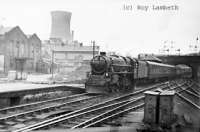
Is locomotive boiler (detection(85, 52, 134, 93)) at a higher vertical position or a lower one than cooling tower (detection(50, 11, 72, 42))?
lower

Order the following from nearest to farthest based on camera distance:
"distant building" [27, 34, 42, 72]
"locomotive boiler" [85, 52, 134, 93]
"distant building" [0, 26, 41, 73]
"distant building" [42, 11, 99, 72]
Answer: "locomotive boiler" [85, 52, 134, 93] < "distant building" [0, 26, 41, 73] < "distant building" [27, 34, 42, 72] < "distant building" [42, 11, 99, 72]

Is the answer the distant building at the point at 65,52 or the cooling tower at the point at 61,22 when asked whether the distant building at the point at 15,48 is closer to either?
the cooling tower at the point at 61,22

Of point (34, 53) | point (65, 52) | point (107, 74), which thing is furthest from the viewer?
point (65, 52)

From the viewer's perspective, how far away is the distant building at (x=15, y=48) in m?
42.4

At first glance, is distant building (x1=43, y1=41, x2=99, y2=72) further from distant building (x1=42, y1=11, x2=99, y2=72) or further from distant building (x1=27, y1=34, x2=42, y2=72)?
distant building (x1=27, y1=34, x2=42, y2=72)

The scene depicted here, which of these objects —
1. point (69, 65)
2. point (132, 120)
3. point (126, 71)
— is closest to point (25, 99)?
point (132, 120)

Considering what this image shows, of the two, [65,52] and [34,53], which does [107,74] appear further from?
[65,52]

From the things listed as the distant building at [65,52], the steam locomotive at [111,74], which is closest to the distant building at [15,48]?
the distant building at [65,52]

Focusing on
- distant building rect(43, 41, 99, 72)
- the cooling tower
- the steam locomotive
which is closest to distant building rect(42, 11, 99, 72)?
distant building rect(43, 41, 99, 72)

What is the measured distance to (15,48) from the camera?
45.6 meters

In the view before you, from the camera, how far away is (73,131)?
6.56 metres

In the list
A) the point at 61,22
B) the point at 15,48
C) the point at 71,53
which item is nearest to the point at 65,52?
the point at 71,53

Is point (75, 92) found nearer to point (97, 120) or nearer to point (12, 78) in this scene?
point (97, 120)

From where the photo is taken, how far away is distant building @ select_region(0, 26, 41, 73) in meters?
42.4
